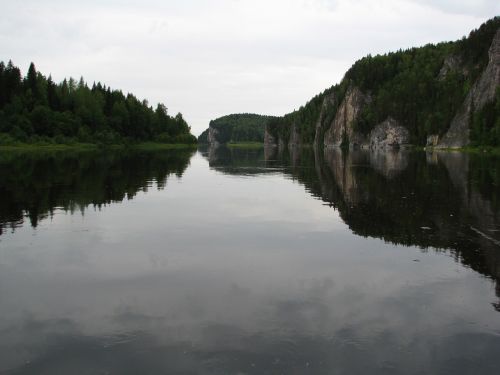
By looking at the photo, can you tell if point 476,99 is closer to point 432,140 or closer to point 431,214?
point 432,140

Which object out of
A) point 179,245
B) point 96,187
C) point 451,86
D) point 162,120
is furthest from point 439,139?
point 179,245

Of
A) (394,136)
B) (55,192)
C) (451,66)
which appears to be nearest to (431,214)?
(55,192)

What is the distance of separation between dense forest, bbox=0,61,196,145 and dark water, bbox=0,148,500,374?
301 feet

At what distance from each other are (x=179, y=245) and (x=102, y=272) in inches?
150

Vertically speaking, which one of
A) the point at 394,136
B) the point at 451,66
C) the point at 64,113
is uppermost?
the point at 451,66

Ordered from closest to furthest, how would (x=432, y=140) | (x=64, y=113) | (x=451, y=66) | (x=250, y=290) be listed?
(x=250, y=290) < (x=64, y=113) < (x=432, y=140) < (x=451, y=66)

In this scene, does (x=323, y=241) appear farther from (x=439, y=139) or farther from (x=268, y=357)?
(x=439, y=139)

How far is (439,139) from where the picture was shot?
156875 mm

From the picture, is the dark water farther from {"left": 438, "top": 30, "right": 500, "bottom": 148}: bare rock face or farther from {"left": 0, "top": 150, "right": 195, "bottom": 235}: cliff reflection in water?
{"left": 438, "top": 30, "right": 500, "bottom": 148}: bare rock face

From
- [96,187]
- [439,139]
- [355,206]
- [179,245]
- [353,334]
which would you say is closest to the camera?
[353,334]

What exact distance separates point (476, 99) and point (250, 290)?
480 ft

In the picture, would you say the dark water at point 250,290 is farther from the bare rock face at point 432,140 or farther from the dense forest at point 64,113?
the bare rock face at point 432,140

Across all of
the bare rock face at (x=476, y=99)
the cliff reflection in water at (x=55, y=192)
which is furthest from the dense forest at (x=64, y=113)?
the bare rock face at (x=476, y=99)

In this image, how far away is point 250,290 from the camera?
1228 centimetres
